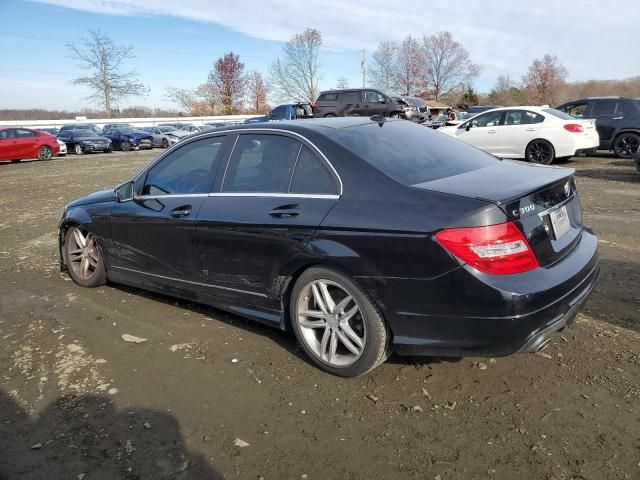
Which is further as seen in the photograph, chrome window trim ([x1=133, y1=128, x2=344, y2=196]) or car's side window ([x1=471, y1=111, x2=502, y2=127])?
car's side window ([x1=471, y1=111, x2=502, y2=127])

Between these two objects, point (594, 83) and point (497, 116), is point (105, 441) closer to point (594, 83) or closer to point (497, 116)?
point (497, 116)

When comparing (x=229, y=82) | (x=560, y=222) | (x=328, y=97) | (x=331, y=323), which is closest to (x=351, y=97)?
(x=328, y=97)

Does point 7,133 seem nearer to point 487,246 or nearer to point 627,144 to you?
point 627,144

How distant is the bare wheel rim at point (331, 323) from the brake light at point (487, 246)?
716 millimetres

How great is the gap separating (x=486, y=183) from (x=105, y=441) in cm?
255

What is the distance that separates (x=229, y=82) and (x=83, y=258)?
6524 centimetres

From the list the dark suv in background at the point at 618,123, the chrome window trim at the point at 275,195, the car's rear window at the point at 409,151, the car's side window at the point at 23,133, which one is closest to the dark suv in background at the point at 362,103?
the dark suv in background at the point at 618,123

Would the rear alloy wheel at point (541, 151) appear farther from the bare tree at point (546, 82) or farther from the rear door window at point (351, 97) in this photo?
the bare tree at point (546, 82)

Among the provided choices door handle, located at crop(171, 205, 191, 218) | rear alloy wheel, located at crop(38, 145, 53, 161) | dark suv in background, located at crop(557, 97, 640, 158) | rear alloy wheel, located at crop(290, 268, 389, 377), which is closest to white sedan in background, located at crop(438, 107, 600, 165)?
dark suv in background, located at crop(557, 97, 640, 158)

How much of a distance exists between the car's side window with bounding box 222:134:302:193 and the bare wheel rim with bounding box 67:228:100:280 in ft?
6.55

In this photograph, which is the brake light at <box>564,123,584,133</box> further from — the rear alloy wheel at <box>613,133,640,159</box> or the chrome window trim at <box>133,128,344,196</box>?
the chrome window trim at <box>133,128,344,196</box>

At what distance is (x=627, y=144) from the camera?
46.3 feet

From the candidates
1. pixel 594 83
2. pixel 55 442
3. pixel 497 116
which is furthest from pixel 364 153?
pixel 594 83

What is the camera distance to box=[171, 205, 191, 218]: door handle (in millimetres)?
3991
